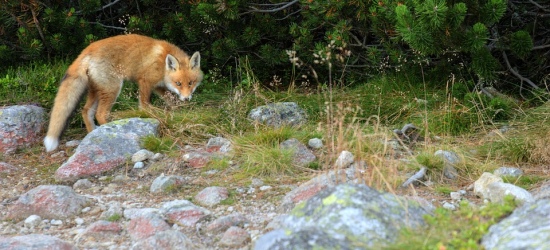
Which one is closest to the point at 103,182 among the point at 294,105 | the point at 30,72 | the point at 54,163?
the point at 54,163

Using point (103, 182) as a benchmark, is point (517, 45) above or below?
above

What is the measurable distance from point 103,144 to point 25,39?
7.87ft

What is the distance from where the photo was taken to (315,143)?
5.84 meters

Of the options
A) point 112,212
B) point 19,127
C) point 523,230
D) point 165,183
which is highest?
point 523,230

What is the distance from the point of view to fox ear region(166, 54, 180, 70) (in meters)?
7.59

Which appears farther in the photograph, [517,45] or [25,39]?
[25,39]

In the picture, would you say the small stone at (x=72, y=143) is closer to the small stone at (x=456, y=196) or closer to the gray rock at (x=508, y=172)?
the small stone at (x=456, y=196)

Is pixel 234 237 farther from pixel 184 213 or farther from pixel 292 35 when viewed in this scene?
pixel 292 35

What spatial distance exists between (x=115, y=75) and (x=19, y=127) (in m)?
1.11

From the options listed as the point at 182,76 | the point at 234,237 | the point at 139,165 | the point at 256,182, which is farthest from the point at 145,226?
the point at 182,76

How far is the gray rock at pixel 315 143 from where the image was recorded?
581 centimetres

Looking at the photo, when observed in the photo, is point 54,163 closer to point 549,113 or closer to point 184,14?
point 184,14

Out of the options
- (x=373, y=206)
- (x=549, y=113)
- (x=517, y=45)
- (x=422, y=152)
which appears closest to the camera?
(x=373, y=206)

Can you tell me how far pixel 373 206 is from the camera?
10.1 feet
